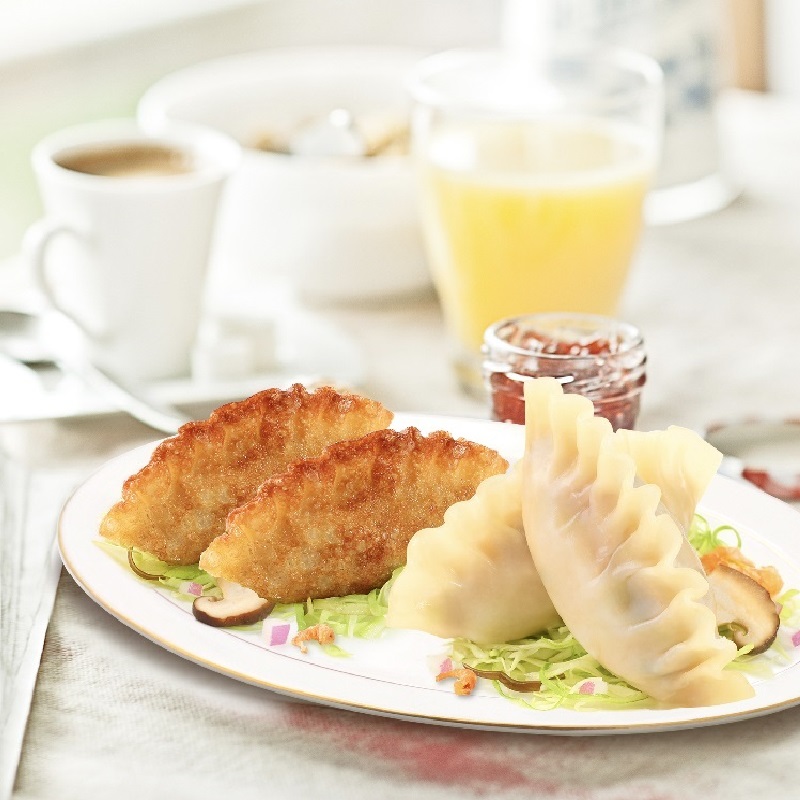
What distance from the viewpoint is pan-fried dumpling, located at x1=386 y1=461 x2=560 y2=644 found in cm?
110

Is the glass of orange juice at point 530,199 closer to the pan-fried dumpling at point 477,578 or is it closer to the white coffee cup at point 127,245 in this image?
the white coffee cup at point 127,245

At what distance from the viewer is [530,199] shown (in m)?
A: 1.82

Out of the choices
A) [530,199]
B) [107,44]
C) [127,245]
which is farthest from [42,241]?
[107,44]

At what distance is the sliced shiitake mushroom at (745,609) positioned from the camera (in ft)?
3.57

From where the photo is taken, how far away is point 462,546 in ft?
3.70

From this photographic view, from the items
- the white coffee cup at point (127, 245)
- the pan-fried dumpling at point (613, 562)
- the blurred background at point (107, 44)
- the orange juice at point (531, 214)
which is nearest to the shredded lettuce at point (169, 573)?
the pan-fried dumpling at point (613, 562)

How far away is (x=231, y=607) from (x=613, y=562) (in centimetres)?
30

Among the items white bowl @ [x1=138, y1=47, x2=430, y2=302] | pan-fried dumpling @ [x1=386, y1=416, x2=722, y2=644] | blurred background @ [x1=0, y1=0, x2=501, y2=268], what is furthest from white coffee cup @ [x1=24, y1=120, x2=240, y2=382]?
blurred background @ [x1=0, y1=0, x2=501, y2=268]

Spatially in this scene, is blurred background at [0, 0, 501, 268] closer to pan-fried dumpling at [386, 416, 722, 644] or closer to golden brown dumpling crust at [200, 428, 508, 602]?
golden brown dumpling crust at [200, 428, 508, 602]

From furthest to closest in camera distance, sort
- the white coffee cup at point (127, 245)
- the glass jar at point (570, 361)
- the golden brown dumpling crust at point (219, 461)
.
→ the white coffee cup at point (127, 245)
the glass jar at point (570, 361)
the golden brown dumpling crust at point (219, 461)

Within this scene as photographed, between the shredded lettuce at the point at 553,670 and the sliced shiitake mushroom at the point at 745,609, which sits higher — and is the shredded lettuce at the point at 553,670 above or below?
above

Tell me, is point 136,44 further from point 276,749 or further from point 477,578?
point 276,749

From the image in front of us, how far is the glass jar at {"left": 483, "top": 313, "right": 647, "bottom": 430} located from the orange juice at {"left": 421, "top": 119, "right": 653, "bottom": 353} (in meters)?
0.29

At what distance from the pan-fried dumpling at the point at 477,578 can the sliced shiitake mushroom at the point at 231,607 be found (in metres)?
0.11
